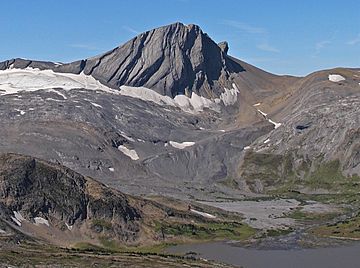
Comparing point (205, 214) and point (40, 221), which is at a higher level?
point (205, 214)

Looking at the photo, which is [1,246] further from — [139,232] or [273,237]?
[273,237]

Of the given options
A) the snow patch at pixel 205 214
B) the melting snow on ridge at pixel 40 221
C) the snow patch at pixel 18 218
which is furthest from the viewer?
the snow patch at pixel 205 214

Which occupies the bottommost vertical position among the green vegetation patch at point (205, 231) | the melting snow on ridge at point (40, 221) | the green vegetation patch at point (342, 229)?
the green vegetation patch at point (205, 231)

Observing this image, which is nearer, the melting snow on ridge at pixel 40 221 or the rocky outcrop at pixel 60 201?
the melting snow on ridge at pixel 40 221

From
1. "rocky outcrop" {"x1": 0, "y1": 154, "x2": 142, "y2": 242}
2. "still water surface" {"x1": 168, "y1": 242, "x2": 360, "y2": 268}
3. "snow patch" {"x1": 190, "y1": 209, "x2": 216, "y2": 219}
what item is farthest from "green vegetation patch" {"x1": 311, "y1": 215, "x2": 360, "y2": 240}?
"rocky outcrop" {"x1": 0, "y1": 154, "x2": 142, "y2": 242}

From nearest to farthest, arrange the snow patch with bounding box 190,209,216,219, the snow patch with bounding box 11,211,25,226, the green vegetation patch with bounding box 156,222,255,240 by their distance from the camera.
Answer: the snow patch with bounding box 11,211,25,226 < the green vegetation patch with bounding box 156,222,255,240 < the snow patch with bounding box 190,209,216,219

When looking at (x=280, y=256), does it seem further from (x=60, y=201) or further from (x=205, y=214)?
(x=205, y=214)

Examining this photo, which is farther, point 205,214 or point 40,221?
point 205,214

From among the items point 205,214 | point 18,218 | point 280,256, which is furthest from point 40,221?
point 280,256

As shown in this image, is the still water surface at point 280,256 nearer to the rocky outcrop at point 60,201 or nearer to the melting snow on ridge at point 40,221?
the rocky outcrop at point 60,201

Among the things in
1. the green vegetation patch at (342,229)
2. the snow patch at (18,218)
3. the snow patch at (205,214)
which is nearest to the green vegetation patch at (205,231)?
the snow patch at (205,214)

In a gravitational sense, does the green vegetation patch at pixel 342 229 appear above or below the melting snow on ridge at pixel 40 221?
above

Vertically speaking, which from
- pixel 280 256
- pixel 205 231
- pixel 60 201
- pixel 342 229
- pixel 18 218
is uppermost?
pixel 60 201

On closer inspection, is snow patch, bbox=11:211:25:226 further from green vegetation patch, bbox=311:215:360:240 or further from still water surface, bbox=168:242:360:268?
green vegetation patch, bbox=311:215:360:240
